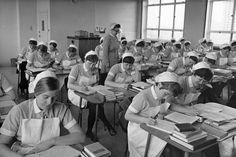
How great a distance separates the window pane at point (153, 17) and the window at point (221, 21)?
2730 mm

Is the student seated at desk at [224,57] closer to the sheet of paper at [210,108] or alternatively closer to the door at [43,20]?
the sheet of paper at [210,108]

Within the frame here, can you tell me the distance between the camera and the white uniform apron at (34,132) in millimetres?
1605

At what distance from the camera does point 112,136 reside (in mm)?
3410

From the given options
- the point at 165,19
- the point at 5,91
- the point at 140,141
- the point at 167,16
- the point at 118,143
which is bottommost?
the point at 118,143

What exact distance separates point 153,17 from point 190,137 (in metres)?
10.1

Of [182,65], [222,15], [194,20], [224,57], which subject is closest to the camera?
[182,65]

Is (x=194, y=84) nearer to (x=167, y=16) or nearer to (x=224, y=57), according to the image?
(x=224, y=57)

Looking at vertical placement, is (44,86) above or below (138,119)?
above

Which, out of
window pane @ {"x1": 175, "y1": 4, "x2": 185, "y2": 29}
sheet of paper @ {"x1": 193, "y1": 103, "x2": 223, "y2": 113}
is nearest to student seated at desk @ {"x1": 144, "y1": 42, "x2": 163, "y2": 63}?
window pane @ {"x1": 175, "y1": 4, "x2": 185, "y2": 29}

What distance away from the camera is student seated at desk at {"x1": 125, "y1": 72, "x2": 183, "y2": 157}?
2086 mm

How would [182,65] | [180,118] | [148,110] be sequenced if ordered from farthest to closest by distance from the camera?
[182,65] < [148,110] < [180,118]

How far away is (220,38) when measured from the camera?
8594 mm

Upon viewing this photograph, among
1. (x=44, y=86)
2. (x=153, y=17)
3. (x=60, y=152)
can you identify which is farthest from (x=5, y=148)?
(x=153, y=17)

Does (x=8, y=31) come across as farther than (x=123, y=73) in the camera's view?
Yes
